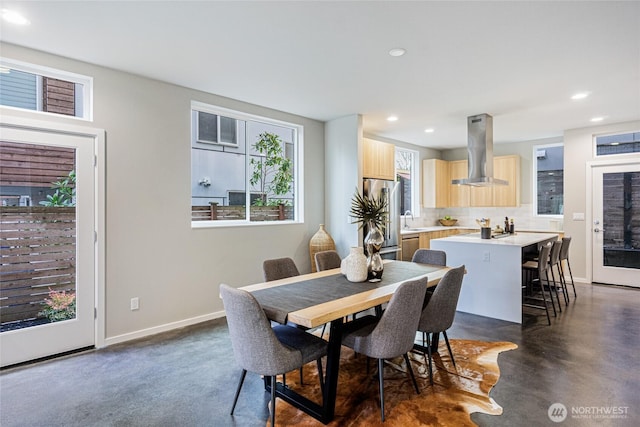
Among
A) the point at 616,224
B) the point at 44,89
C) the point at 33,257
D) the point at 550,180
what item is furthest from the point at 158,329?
the point at 550,180

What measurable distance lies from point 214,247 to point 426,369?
266 centimetres

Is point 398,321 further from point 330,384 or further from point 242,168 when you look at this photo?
point 242,168

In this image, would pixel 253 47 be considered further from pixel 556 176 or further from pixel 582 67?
pixel 556 176

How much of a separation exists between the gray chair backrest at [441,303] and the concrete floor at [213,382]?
1.92 ft

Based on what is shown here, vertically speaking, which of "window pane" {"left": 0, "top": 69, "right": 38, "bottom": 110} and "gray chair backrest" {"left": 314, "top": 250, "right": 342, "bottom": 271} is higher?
"window pane" {"left": 0, "top": 69, "right": 38, "bottom": 110}

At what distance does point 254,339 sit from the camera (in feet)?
6.23

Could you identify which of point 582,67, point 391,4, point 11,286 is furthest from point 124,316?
point 582,67

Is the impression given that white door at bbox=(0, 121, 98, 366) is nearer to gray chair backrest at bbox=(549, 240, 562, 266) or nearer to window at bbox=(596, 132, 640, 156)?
gray chair backrest at bbox=(549, 240, 562, 266)

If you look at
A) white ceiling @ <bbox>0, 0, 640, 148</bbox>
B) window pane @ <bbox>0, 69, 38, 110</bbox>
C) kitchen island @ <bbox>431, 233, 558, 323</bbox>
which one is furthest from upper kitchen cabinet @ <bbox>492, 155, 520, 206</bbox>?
window pane @ <bbox>0, 69, 38, 110</bbox>

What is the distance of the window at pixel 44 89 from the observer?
295cm

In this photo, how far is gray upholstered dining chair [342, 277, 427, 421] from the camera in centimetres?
206

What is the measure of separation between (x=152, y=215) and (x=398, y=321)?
280 centimetres

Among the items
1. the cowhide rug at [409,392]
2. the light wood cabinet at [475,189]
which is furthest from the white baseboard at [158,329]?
the light wood cabinet at [475,189]

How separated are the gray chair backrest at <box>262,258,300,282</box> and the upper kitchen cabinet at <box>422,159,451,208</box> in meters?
5.23
